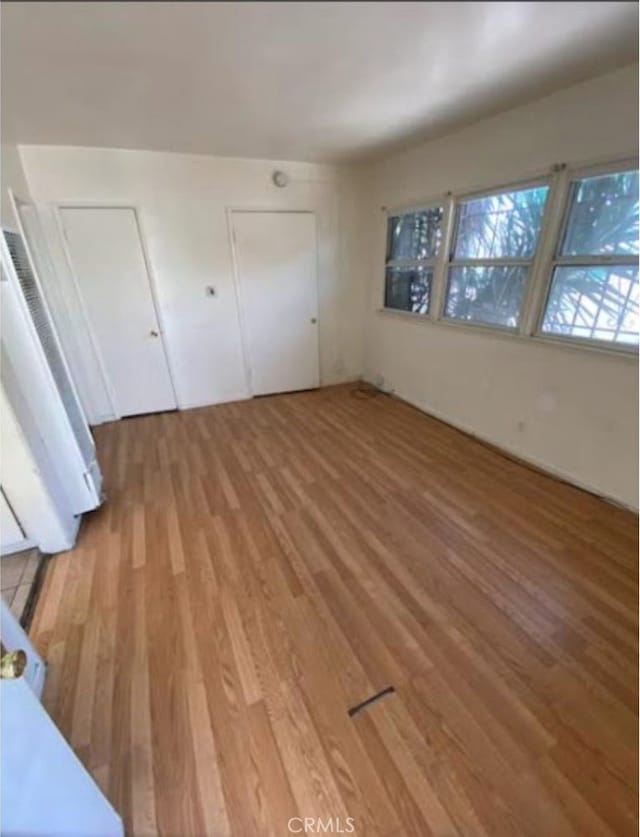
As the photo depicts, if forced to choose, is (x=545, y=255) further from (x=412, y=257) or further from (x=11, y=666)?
(x=11, y=666)

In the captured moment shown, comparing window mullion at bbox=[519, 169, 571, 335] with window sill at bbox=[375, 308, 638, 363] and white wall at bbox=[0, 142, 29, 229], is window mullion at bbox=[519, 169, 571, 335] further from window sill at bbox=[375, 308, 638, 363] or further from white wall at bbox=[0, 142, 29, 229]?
white wall at bbox=[0, 142, 29, 229]

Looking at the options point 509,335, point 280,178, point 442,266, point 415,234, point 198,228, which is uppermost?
point 280,178

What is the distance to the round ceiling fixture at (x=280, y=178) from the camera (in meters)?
3.71

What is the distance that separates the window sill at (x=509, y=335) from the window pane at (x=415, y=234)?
563 mm

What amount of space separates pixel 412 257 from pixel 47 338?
125 inches

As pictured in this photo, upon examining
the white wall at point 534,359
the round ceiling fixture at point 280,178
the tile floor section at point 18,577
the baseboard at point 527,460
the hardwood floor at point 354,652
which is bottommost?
the hardwood floor at point 354,652

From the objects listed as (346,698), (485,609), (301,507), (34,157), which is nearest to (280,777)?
(346,698)

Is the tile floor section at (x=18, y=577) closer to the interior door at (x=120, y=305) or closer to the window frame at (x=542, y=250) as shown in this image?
the interior door at (x=120, y=305)

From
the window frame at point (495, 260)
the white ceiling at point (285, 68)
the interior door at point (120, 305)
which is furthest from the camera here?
the interior door at point (120, 305)

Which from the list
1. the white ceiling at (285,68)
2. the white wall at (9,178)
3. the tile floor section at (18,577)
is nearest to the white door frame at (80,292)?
the white wall at (9,178)

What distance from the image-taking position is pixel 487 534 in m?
2.21

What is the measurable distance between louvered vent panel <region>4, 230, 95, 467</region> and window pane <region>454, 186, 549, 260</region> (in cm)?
308

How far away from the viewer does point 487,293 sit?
10.1ft

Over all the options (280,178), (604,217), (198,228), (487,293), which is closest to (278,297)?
(198,228)
